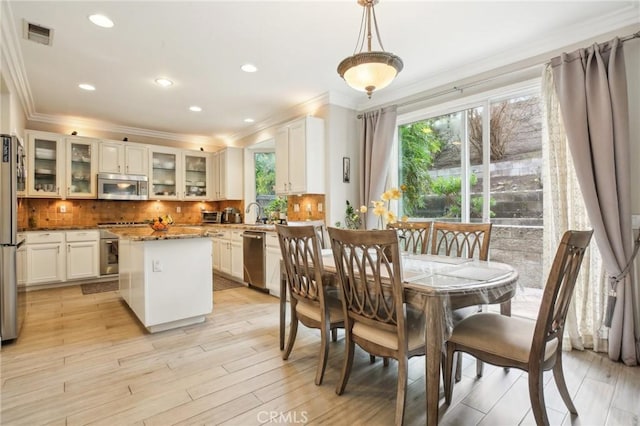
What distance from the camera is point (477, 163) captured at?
3.52m

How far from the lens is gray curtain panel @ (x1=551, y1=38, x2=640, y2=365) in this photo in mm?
2395

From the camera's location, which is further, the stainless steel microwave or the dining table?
the stainless steel microwave

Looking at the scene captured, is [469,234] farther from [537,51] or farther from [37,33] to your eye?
[37,33]

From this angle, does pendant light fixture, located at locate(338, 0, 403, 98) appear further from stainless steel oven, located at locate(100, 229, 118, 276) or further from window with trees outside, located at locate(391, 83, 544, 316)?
stainless steel oven, located at locate(100, 229, 118, 276)

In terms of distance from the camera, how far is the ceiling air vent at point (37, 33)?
2640 mm

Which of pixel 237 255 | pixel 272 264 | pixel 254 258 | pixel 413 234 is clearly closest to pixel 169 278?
pixel 272 264

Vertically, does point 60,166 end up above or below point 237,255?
above

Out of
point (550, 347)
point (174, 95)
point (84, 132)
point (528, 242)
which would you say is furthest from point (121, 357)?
point (84, 132)

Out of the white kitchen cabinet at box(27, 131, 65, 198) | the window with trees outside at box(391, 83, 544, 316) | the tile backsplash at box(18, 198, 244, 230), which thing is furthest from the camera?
the tile backsplash at box(18, 198, 244, 230)

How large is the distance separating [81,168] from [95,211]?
2.66 feet

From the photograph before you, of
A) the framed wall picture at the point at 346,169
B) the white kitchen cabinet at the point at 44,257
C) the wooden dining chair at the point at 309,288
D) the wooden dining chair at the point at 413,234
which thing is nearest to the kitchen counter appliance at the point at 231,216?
the white kitchen cabinet at the point at 44,257

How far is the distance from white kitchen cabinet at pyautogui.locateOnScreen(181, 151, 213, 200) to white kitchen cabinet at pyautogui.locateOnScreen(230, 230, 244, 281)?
6.24 ft

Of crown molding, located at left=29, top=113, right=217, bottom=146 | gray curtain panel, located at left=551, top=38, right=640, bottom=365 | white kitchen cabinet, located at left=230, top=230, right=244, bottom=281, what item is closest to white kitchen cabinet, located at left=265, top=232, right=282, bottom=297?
white kitchen cabinet, located at left=230, top=230, right=244, bottom=281

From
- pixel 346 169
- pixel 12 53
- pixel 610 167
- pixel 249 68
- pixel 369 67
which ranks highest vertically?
pixel 249 68
